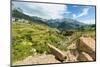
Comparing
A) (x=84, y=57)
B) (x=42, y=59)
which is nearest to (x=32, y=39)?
(x=42, y=59)

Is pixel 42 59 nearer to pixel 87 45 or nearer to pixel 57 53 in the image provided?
pixel 57 53

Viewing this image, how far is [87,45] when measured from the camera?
296 cm

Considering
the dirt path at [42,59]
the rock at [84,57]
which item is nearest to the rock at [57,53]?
the dirt path at [42,59]

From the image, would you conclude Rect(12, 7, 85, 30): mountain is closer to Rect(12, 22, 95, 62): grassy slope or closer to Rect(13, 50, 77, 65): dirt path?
Rect(12, 22, 95, 62): grassy slope

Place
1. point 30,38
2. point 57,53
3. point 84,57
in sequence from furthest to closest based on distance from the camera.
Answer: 1. point 84,57
2. point 57,53
3. point 30,38

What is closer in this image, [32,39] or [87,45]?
[32,39]

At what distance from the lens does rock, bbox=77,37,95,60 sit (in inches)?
115

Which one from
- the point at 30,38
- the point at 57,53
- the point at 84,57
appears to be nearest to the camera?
the point at 30,38

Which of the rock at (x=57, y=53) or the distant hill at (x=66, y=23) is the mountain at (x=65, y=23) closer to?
the distant hill at (x=66, y=23)

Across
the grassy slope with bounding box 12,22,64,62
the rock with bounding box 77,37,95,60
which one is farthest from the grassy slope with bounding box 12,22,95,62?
the rock with bounding box 77,37,95,60

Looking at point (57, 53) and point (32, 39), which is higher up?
point (32, 39)

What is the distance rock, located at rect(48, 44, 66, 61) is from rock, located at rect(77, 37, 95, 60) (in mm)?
271

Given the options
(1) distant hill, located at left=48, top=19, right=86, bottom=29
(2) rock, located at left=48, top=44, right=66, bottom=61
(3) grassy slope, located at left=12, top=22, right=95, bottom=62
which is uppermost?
(1) distant hill, located at left=48, top=19, right=86, bottom=29

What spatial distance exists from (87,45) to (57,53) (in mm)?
465
